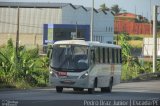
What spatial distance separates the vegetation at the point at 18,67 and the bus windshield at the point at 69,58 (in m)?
6.72

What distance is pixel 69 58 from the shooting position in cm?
2823

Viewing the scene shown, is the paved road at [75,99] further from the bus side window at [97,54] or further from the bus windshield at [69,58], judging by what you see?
the bus side window at [97,54]

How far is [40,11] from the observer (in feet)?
362

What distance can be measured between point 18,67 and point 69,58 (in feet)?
26.6

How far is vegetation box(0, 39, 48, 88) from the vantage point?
35.2m

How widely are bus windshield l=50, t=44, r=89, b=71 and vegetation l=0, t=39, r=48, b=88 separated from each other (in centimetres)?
672

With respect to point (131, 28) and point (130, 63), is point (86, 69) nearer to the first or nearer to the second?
point (130, 63)

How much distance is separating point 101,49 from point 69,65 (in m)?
2.56

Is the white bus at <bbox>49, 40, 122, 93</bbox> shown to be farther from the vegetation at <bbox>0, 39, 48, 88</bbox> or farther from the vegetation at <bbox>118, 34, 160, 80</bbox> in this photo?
the vegetation at <bbox>118, 34, 160, 80</bbox>

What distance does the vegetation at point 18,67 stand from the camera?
35.2 metres

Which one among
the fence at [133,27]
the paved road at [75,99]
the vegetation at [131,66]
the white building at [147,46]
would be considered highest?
the fence at [133,27]

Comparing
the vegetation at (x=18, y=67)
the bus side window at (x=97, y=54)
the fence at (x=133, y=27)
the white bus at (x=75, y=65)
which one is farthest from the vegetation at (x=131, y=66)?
the fence at (x=133, y=27)

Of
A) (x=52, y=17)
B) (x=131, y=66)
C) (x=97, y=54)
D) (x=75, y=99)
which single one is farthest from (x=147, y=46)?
(x=75, y=99)

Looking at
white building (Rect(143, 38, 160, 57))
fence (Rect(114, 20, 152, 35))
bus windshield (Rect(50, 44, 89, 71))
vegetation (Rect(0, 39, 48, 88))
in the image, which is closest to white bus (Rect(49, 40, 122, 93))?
bus windshield (Rect(50, 44, 89, 71))
